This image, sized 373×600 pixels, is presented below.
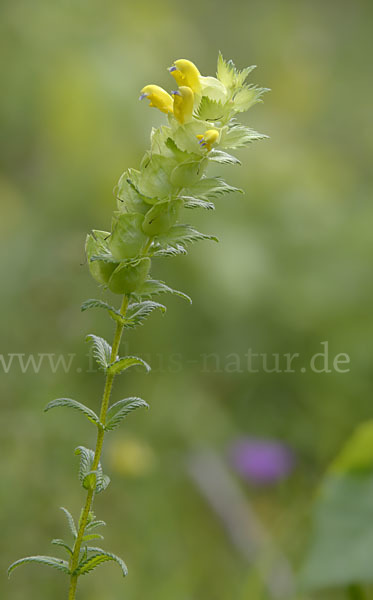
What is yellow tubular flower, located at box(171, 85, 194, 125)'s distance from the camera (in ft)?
1.69

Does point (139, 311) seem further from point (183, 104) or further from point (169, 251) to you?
point (183, 104)

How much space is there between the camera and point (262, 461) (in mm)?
1731

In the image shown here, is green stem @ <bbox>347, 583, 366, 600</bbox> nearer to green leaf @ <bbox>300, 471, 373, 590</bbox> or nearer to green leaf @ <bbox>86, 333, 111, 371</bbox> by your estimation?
green leaf @ <bbox>300, 471, 373, 590</bbox>

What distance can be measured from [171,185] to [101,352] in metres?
0.13

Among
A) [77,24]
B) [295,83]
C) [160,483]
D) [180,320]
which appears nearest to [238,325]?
[180,320]

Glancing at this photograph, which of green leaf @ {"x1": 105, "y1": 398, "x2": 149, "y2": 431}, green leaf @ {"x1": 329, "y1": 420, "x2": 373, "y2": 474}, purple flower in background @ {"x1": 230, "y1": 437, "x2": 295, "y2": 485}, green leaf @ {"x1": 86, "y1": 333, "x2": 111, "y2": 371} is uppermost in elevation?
purple flower in background @ {"x1": 230, "y1": 437, "x2": 295, "y2": 485}

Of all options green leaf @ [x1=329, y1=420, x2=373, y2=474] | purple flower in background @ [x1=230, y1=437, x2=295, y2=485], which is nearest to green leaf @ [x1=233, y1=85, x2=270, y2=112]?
green leaf @ [x1=329, y1=420, x2=373, y2=474]

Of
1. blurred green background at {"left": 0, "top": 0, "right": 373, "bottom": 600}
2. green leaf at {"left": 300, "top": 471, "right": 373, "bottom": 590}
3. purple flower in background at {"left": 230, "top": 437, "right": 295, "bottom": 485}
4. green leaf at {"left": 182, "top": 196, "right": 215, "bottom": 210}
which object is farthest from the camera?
purple flower in background at {"left": 230, "top": 437, "right": 295, "bottom": 485}

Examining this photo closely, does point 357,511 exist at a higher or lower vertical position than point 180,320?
lower

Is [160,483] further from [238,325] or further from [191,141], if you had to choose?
[191,141]

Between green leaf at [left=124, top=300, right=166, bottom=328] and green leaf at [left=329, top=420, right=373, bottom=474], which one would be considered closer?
green leaf at [left=124, top=300, right=166, bottom=328]

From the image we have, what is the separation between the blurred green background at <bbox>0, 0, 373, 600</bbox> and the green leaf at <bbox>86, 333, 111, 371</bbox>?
84 centimetres

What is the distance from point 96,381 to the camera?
1.93m

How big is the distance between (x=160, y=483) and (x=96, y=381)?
0.36 meters
